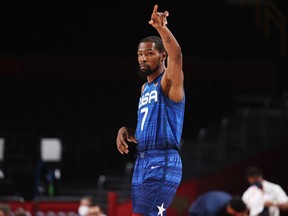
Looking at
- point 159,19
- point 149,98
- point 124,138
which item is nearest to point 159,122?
point 149,98

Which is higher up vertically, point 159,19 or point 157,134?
point 159,19

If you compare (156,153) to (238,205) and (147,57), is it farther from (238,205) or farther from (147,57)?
(238,205)

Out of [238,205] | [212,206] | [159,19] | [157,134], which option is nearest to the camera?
[159,19]

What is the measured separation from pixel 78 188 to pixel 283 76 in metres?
8.59

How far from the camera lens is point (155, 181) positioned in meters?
6.19

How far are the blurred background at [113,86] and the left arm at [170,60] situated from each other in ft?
38.5

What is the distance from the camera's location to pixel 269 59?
85.2ft

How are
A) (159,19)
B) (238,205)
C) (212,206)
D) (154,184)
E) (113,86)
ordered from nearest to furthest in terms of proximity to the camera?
(159,19), (154,184), (238,205), (212,206), (113,86)

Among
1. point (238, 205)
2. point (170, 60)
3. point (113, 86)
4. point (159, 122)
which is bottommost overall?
point (238, 205)

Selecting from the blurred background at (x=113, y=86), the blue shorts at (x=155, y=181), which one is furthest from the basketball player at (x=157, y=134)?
the blurred background at (x=113, y=86)

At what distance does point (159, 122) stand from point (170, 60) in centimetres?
52

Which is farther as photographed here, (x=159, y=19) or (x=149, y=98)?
(x=149, y=98)

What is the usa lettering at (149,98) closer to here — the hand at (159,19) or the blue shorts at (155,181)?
the blue shorts at (155,181)

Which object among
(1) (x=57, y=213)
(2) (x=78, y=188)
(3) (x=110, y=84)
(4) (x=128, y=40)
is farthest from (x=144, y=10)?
(1) (x=57, y=213)
